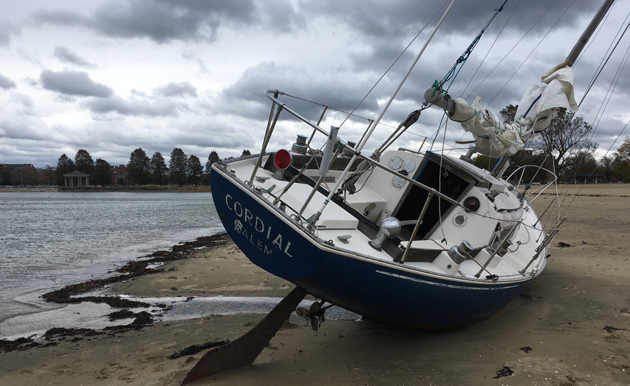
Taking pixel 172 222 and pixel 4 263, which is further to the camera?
pixel 172 222

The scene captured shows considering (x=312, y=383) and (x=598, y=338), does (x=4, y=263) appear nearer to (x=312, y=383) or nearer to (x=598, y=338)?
(x=312, y=383)

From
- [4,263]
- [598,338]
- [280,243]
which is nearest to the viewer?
[280,243]

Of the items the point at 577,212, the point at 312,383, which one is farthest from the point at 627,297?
the point at 577,212

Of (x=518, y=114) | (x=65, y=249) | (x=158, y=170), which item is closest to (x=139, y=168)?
(x=158, y=170)

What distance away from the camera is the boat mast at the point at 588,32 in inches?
356

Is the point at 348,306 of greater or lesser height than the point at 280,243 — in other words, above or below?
below

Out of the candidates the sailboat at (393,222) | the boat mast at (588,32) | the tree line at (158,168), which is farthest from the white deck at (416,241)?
the tree line at (158,168)

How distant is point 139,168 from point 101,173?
508 inches

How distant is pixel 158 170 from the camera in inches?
3605

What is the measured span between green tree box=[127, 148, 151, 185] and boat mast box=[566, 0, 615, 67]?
303ft

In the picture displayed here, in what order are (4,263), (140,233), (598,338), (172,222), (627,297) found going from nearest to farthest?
(598,338)
(627,297)
(4,263)
(140,233)
(172,222)

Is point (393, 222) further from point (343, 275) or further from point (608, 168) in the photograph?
point (608, 168)

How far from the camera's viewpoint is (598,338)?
202 inches

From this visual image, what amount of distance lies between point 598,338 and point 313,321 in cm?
350
